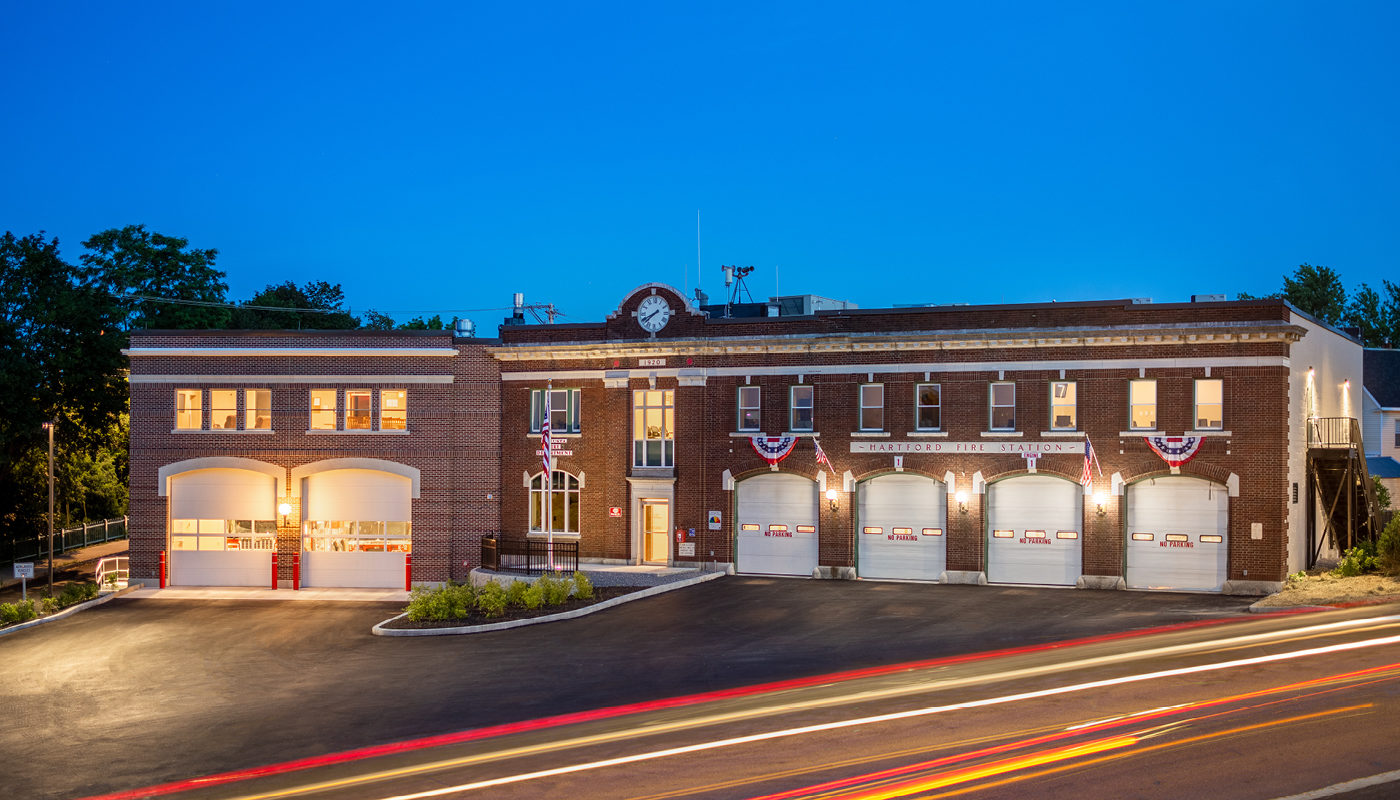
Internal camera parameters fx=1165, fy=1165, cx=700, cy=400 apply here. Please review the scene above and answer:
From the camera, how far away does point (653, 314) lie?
4169cm

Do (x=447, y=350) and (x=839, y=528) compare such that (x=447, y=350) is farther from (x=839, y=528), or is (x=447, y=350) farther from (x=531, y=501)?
(x=839, y=528)

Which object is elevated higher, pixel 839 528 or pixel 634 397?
pixel 634 397

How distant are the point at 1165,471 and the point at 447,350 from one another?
24.6 m

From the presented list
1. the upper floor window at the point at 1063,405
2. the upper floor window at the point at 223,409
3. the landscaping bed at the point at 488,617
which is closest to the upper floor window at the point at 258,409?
the upper floor window at the point at 223,409

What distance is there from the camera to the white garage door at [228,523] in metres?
42.9

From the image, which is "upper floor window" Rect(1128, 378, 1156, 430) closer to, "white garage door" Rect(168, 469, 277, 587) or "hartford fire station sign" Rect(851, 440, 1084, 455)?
"hartford fire station sign" Rect(851, 440, 1084, 455)

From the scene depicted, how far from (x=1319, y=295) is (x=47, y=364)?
86.6 m

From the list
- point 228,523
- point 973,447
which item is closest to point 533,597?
point 973,447

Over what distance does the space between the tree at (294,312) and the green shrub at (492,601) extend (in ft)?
119

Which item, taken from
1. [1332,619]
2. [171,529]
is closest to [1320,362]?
[1332,619]

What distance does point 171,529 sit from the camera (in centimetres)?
4306

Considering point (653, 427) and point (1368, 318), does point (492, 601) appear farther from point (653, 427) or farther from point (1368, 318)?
point (1368, 318)

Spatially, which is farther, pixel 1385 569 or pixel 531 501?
pixel 531 501

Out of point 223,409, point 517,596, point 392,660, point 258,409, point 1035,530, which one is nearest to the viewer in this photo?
point 392,660
